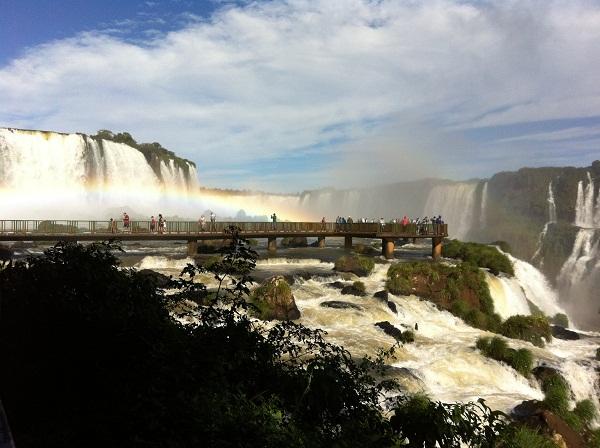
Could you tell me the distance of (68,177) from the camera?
4984 cm

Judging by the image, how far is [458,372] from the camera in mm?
13805

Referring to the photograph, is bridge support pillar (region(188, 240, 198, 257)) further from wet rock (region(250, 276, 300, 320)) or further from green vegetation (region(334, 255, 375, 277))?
wet rock (region(250, 276, 300, 320))

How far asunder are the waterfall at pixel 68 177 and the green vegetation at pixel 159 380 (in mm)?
44941

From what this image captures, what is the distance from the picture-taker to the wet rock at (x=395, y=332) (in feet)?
52.2

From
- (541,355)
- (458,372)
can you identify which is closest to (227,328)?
(458,372)

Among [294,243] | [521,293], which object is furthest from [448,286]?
[294,243]

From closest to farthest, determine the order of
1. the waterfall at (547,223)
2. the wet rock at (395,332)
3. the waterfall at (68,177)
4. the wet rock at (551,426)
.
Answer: the wet rock at (551,426), the wet rock at (395,332), the waterfall at (68,177), the waterfall at (547,223)

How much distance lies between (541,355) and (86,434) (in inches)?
614

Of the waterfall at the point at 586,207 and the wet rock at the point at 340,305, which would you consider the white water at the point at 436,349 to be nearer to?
the wet rock at the point at 340,305

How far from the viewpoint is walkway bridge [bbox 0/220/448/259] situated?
27.0 m

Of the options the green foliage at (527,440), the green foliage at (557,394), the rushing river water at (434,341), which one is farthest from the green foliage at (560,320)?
the green foliage at (527,440)

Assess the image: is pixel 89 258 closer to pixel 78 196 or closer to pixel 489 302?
pixel 489 302

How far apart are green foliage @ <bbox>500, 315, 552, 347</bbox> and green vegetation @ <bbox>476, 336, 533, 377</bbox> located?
4.43 meters

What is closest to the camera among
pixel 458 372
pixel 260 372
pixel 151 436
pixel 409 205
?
pixel 151 436
